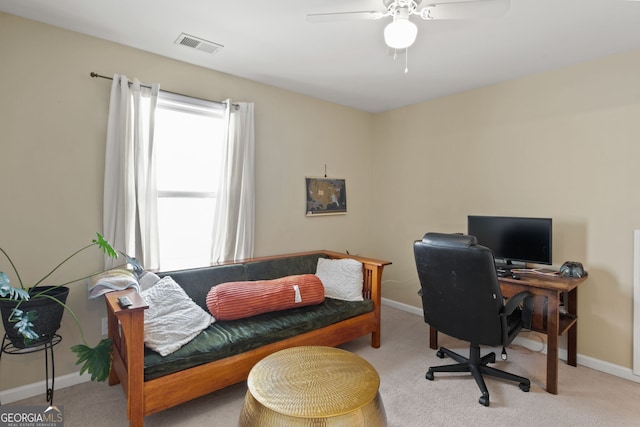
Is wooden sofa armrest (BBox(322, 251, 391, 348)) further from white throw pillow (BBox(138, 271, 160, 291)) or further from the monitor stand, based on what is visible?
white throw pillow (BBox(138, 271, 160, 291))

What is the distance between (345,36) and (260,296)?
2045 millimetres

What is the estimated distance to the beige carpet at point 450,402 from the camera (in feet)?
6.36

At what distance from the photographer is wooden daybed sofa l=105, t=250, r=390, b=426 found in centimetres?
172

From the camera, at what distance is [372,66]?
2.81 m

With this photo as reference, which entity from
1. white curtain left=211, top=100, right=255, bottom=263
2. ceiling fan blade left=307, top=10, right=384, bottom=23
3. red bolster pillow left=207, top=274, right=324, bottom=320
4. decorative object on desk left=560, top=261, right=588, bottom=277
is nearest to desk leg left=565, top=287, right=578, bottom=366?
decorative object on desk left=560, top=261, right=588, bottom=277

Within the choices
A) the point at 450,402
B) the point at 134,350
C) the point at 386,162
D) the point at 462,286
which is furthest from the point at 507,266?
the point at 134,350

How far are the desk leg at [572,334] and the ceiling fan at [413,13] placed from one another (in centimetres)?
238

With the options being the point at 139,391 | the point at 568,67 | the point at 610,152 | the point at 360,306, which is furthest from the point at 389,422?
the point at 568,67

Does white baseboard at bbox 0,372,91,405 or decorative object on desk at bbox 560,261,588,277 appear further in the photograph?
decorative object on desk at bbox 560,261,588,277

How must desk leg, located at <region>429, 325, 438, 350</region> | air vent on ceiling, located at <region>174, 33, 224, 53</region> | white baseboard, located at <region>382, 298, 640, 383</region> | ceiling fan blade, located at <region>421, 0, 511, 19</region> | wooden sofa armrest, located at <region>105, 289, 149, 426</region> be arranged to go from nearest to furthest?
ceiling fan blade, located at <region>421, 0, 511, 19</region> < wooden sofa armrest, located at <region>105, 289, 149, 426</region> < air vent on ceiling, located at <region>174, 33, 224, 53</region> < white baseboard, located at <region>382, 298, 640, 383</region> < desk leg, located at <region>429, 325, 438, 350</region>

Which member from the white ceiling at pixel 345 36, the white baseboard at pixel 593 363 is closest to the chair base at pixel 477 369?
the white baseboard at pixel 593 363

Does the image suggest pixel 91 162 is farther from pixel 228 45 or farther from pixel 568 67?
pixel 568 67

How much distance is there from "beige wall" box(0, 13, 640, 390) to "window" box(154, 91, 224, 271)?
21 centimetres

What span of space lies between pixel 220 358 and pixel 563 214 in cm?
302
